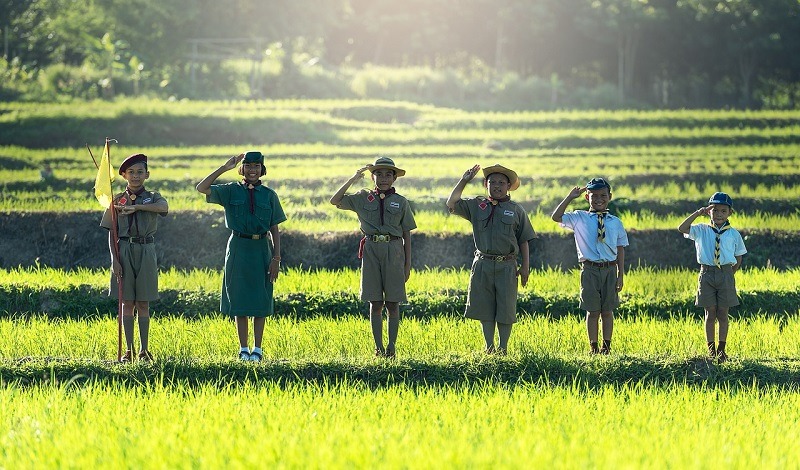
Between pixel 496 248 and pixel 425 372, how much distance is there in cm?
114

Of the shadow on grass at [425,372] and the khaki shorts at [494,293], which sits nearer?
the shadow on grass at [425,372]

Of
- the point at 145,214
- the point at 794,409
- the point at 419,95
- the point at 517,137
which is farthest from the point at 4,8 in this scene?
the point at 794,409

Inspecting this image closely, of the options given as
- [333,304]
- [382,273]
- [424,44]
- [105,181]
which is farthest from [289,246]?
[424,44]

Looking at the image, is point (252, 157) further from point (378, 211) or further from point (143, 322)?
point (143, 322)

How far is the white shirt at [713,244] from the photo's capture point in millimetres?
8312

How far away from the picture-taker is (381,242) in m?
8.20

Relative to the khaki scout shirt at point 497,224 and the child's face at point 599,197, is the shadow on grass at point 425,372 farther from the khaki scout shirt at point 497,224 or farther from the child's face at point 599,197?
the child's face at point 599,197

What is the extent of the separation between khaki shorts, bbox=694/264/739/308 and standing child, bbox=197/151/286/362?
116 inches

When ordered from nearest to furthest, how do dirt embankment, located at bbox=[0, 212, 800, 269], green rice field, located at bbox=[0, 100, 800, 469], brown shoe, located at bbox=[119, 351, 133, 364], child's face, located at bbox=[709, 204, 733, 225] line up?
green rice field, located at bbox=[0, 100, 800, 469]
brown shoe, located at bbox=[119, 351, 133, 364]
child's face, located at bbox=[709, 204, 733, 225]
dirt embankment, located at bbox=[0, 212, 800, 269]

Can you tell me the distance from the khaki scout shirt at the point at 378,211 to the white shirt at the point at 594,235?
3.75 ft

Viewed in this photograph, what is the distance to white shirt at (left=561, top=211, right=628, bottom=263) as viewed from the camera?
8.31 metres

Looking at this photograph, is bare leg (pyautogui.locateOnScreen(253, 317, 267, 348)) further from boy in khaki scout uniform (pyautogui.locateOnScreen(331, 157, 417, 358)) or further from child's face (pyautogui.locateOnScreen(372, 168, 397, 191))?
child's face (pyautogui.locateOnScreen(372, 168, 397, 191))

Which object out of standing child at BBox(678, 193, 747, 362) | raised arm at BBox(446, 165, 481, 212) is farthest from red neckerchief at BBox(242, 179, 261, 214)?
standing child at BBox(678, 193, 747, 362)

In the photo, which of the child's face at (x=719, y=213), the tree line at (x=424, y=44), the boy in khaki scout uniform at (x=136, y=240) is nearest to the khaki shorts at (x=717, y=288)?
the child's face at (x=719, y=213)
